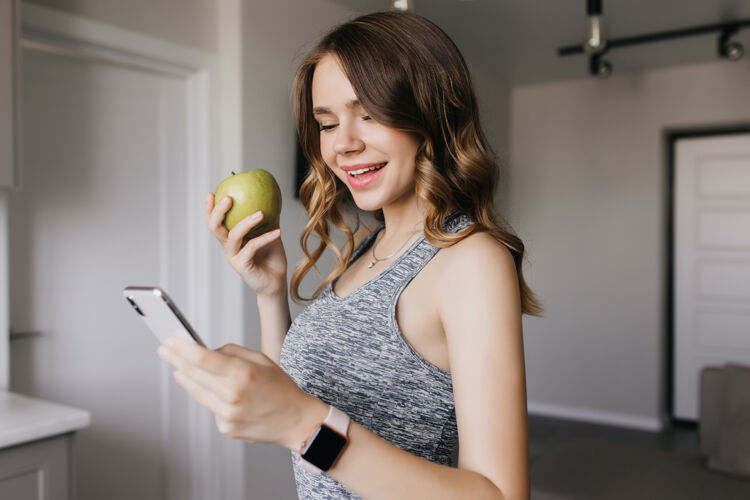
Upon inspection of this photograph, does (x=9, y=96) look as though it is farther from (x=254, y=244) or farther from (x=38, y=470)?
(x=254, y=244)

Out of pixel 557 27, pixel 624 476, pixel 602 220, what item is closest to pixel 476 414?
pixel 624 476

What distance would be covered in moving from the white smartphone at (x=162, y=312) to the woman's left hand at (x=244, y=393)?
15 millimetres

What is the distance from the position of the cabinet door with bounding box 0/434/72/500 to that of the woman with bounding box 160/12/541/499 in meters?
0.93

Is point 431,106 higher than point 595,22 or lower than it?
lower

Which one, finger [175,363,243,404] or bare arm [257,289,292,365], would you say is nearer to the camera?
finger [175,363,243,404]

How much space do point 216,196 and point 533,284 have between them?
4.63 meters

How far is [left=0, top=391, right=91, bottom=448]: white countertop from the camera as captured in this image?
154 cm

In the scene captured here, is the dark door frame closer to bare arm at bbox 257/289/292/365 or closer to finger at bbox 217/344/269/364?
bare arm at bbox 257/289/292/365

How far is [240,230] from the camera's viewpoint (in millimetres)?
946

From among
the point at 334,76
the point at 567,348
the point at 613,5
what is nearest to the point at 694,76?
the point at 613,5

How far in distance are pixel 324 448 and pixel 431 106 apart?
508 mm

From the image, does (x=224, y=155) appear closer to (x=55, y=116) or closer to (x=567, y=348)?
(x=55, y=116)

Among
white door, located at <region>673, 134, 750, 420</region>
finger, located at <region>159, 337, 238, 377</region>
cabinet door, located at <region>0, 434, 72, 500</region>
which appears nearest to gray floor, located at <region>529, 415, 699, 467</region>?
white door, located at <region>673, 134, 750, 420</region>

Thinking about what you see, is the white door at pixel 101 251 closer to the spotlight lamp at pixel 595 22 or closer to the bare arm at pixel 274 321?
the bare arm at pixel 274 321
